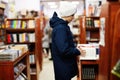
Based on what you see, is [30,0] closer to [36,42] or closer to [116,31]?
[36,42]

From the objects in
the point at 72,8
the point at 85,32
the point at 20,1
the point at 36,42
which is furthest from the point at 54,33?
the point at 20,1

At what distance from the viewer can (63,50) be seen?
2752mm

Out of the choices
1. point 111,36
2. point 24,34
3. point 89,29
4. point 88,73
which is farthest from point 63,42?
point 89,29

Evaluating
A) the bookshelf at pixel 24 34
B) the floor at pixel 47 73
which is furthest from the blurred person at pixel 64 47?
the floor at pixel 47 73

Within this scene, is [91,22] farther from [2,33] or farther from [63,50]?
[63,50]

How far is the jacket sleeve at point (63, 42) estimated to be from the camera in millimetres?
2744

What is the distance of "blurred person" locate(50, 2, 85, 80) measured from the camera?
277 cm

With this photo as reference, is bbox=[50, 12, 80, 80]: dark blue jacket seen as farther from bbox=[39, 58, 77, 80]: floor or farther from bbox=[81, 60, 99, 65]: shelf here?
bbox=[39, 58, 77, 80]: floor

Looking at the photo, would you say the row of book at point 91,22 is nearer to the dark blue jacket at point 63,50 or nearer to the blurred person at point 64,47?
the blurred person at point 64,47

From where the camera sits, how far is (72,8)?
310 cm

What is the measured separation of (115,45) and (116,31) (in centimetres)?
10

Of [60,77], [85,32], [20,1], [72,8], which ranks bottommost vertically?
[60,77]

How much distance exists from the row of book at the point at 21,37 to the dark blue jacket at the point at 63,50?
125 inches

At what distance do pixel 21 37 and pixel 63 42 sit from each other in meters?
3.57
